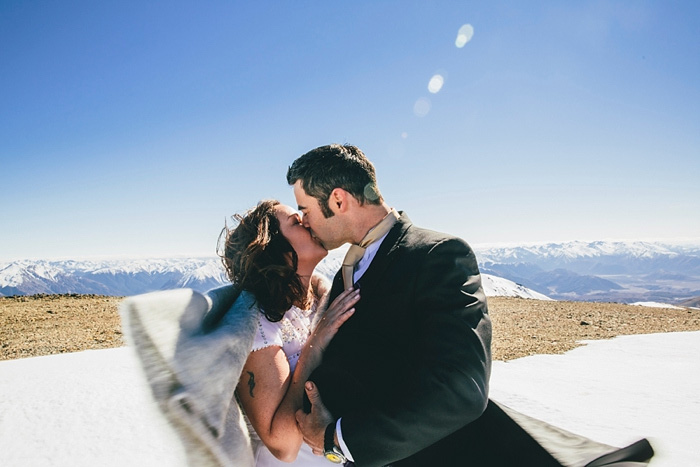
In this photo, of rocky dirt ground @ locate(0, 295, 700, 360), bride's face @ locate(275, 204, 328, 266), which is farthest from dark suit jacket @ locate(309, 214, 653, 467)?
rocky dirt ground @ locate(0, 295, 700, 360)

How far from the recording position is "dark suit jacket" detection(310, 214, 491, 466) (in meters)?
1.55

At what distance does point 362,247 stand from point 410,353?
0.75m

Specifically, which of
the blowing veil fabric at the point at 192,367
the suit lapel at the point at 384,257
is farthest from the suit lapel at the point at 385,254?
the blowing veil fabric at the point at 192,367

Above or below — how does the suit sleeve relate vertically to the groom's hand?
above

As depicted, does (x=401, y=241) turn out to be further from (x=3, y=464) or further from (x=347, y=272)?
(x=3, y=464)

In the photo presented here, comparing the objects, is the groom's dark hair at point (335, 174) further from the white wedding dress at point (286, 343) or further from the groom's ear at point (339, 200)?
the white wedding dress at point (286, 343)

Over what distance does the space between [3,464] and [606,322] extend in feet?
57.6

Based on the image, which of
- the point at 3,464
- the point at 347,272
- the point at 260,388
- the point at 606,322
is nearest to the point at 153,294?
the point at 260,388

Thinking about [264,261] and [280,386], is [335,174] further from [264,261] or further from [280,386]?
[280,386]

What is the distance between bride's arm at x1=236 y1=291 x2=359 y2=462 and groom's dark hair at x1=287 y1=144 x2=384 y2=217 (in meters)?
0.65

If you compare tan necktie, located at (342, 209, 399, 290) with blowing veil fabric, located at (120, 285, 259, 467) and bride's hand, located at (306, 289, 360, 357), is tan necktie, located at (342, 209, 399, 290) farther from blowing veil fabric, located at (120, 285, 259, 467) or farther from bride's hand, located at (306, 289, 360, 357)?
blowing veil fabric, located at (120, 285, 259, 467)

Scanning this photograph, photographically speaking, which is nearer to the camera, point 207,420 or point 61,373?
point 207,420

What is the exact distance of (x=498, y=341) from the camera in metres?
11.1

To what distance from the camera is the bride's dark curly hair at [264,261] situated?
7.57ft
